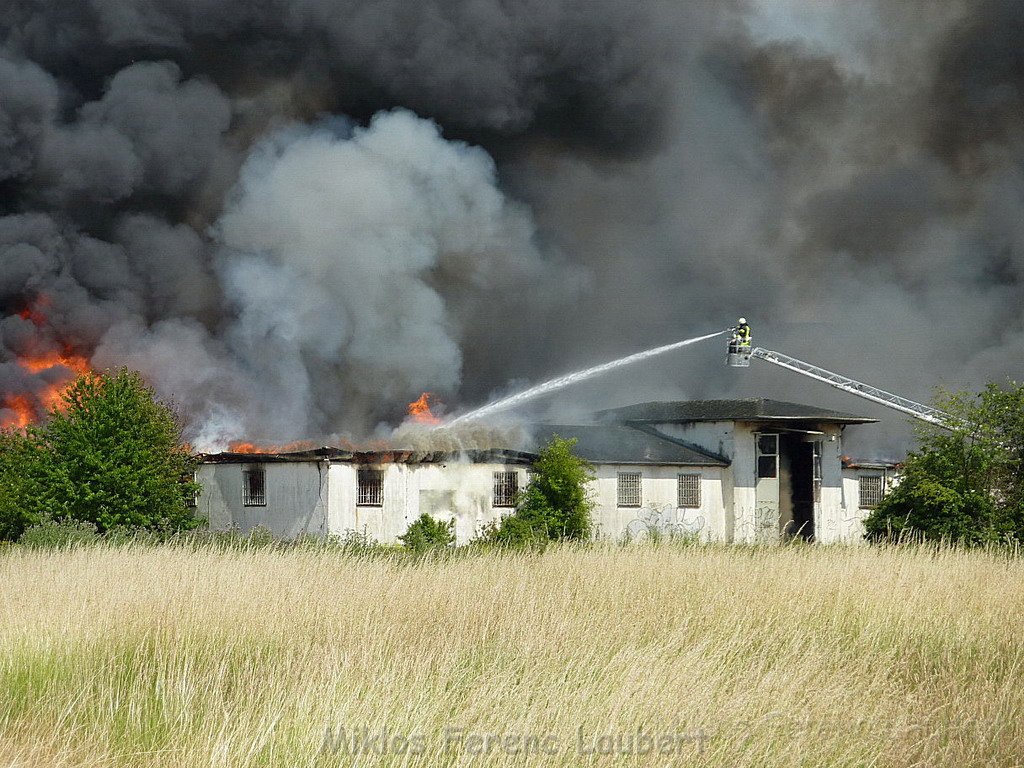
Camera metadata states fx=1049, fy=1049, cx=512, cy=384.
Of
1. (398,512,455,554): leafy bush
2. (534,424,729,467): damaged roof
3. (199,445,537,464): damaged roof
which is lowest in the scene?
(398,512,455,554): leafy bush

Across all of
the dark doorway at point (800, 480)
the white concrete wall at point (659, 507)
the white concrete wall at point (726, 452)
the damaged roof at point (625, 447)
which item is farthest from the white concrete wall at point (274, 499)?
the dark doorway at point (800, 480)

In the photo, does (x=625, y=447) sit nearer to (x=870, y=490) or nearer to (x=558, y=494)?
(x=558, y=494)

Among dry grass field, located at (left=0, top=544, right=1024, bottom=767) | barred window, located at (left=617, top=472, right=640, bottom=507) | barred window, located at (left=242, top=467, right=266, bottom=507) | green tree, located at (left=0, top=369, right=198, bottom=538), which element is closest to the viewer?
dry grass field, located at (left=0, top=544, right=1024, bottom=767)

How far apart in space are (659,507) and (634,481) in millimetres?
1360

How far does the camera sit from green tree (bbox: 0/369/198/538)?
90.3 ft

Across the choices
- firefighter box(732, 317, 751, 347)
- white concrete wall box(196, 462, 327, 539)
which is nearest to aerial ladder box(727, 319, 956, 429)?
firefighter box(732, 317, 751, 347)

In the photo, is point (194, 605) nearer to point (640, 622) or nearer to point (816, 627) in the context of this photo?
point (640, 622)

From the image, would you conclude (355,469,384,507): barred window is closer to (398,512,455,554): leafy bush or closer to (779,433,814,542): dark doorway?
(398,512,455,554): leafy bush

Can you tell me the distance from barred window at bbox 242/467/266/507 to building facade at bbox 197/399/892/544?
0.04 meters

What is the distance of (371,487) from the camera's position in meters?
29.9

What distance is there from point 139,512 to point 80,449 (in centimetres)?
228

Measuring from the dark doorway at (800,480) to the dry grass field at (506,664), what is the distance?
2415 cm

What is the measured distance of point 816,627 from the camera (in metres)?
12.1

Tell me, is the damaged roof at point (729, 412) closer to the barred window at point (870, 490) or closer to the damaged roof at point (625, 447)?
the damaged roof at point (625, 447)
